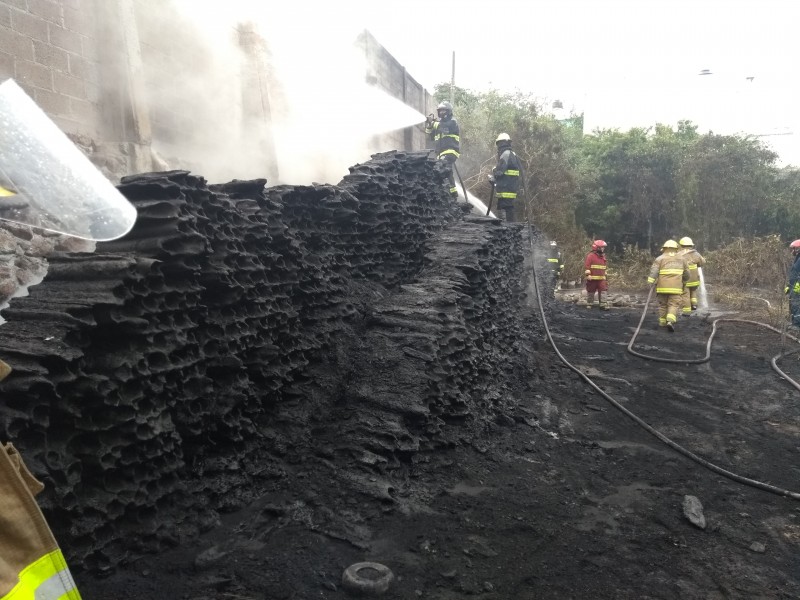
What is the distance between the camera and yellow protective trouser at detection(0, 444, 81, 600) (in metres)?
1.51

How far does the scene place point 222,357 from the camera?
4391 millimetres

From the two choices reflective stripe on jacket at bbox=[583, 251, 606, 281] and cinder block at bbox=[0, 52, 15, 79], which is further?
reflective stripe on jacket at bbox=[583, 251, 606, 281]

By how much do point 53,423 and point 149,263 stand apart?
1.06 m

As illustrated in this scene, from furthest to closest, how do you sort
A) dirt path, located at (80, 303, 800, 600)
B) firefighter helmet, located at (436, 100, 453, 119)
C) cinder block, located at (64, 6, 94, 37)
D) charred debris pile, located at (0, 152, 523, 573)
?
firefighter helmet, located at (436, 100, 453, 119)
cinder block, located at (64, 6, 94, 37)
dirt path, located at (80, 303, 800, 600)
charred debris pile, located at (0, 152, 523, 573)

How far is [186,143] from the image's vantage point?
902 cm

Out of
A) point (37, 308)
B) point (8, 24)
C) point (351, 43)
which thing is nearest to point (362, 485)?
point (37, 308)

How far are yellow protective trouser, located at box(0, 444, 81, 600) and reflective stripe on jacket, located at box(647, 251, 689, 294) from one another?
12.0 metres

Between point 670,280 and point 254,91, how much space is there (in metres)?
8.68

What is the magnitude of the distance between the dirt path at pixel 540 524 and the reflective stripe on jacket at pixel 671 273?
193 inches

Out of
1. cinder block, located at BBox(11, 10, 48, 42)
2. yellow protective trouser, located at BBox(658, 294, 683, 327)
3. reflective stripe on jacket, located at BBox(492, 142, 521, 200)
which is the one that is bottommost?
yellow protective trouser, located at BBox(658, 294, 683, 327)

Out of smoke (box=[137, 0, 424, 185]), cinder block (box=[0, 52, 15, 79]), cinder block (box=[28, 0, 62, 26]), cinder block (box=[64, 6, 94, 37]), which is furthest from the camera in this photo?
smoke (box=[137, 0, 424, 185])

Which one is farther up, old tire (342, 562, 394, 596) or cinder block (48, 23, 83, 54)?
cinder block (48, 23, 83, 54)

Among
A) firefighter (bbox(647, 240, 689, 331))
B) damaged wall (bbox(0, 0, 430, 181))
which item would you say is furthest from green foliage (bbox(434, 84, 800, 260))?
damaged wall (bbox(0, 0, 430, 181))

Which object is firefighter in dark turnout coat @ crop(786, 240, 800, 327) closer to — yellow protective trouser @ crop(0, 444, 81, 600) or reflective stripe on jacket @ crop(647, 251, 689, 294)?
reflective stripe on jacket @ crop(647, 251, 689, 294)
